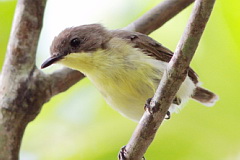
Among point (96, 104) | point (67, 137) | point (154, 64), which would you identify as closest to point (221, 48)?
point (154, 64)

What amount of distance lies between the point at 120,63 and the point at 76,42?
0.48 meters

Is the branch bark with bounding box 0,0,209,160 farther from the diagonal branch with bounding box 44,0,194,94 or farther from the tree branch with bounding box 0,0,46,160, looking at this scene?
the diagonal branch with bounding box 44,0,194,94

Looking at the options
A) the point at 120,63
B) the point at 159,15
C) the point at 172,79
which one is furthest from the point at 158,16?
the point at 172,79

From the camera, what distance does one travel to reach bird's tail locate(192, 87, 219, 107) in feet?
12.3

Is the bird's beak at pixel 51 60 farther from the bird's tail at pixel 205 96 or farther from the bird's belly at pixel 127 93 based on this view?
the bird's tail at pixel 205 96

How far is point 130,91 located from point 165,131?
41 cm

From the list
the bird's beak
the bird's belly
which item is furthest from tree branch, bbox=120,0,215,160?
the bird's beak

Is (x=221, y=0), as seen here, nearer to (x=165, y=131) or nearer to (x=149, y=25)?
(x=149, y=25)

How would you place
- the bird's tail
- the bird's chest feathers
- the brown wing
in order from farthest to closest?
the bird's tail, the brown wing, the bird's chest feathers

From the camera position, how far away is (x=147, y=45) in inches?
143

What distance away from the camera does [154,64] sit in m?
3.35

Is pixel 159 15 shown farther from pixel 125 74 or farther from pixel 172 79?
pixel 172 79

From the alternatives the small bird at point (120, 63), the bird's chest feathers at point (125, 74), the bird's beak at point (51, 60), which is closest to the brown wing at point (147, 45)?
the small bird at point (120, 63)

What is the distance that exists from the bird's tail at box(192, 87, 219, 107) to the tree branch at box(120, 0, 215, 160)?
4.12 ft
